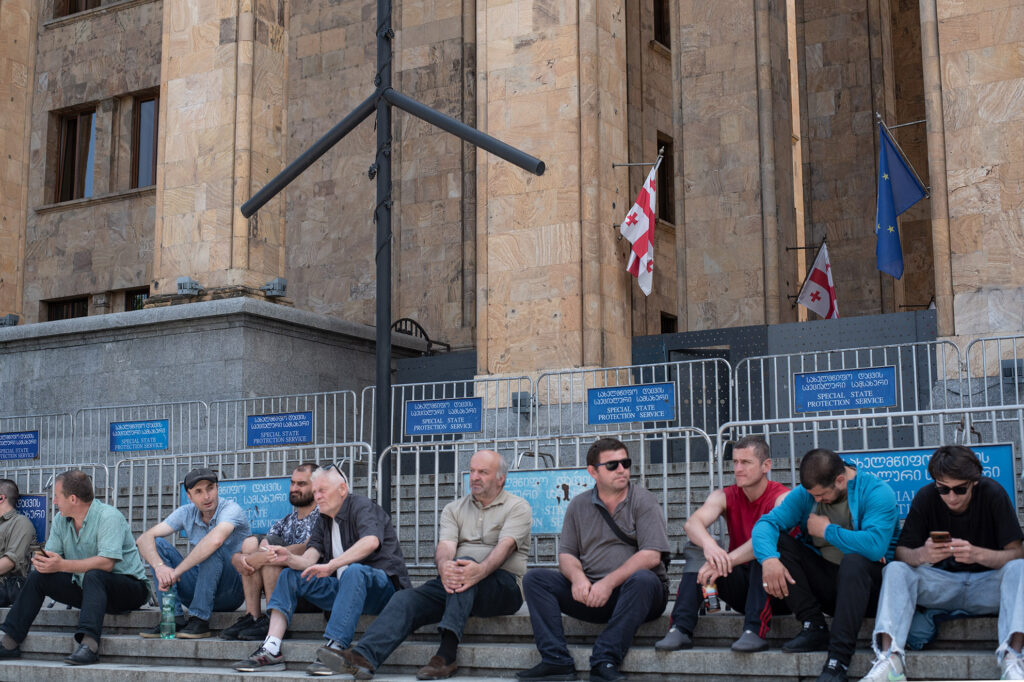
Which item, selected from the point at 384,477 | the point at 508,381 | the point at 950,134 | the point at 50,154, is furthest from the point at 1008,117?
the point at 50,154

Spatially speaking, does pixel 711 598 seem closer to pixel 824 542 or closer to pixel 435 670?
pixel 824 542

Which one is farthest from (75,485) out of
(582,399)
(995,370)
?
(995,370)

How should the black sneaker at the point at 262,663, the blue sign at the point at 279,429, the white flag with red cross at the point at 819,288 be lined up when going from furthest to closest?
1. the white flag with red cross at the point at 819,288
2. the blue sign at the point at 279,429
3. the black sneaker at the point at 262,663

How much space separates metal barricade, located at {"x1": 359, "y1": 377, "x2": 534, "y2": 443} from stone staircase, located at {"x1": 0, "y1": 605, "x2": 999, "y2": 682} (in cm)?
449

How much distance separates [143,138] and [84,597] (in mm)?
19795

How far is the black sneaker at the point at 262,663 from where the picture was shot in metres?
9.20

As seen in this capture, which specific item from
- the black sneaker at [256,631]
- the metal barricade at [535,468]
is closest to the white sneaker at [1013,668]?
the metal barricade at [535,468]

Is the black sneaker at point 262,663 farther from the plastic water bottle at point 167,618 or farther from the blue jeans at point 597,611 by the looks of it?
the blue jeans at point 597,611

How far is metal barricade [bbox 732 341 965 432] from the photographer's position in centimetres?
1375

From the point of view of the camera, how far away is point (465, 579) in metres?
8.91

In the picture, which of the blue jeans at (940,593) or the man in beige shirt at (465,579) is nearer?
the blue jeans at (940,593)

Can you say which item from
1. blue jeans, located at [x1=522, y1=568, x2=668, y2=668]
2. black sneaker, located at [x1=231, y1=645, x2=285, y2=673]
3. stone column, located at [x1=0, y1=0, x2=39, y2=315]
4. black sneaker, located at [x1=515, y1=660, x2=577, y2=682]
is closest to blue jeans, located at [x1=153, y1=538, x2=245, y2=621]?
black sneaker, located at [x1=231, y1=645, x2=285, y2=673]

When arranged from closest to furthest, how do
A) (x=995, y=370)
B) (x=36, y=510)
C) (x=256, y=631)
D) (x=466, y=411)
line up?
(x=256, y=631)
(x=36, y=510)
(x=995, y=370)
(x=466, y=411)

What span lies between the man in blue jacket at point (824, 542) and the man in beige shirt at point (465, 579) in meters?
1.97
